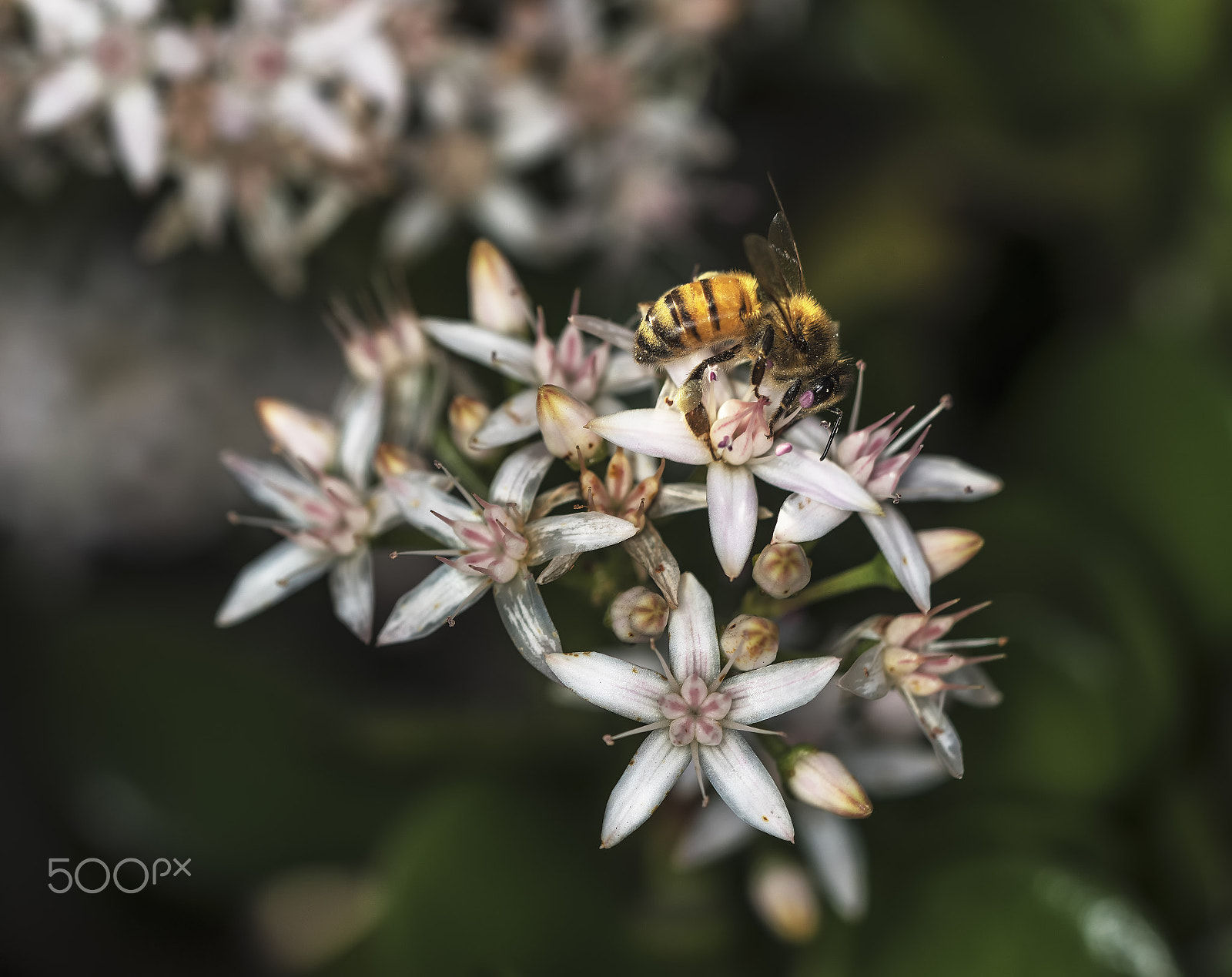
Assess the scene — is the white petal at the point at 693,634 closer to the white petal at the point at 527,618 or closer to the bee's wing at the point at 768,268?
the white petal at the point at 527,618

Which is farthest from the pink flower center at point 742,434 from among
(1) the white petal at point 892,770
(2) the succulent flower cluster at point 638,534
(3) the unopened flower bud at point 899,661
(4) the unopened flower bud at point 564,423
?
(1) the white petal at point 892,770

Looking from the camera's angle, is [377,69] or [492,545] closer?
[492,545]

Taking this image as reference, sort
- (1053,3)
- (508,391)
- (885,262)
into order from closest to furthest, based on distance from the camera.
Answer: (508,391)
(1053,3)
(885,262)

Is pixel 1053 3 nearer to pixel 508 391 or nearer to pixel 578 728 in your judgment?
pixel 508 391

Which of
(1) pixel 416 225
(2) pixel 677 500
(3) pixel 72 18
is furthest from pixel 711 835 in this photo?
(3) pixel 72 18

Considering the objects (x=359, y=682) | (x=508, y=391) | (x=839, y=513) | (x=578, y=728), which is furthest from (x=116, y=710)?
(x=839, y=513)

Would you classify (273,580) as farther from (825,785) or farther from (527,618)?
(825,785)

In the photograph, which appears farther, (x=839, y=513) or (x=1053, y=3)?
(x=1053, y=3)
